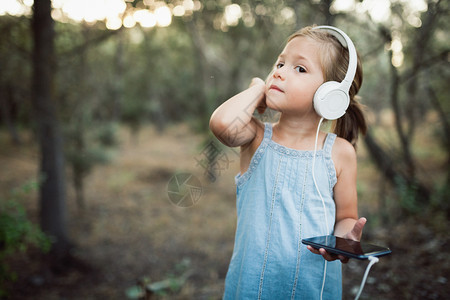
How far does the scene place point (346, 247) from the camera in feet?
3.91

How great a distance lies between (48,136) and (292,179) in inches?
183

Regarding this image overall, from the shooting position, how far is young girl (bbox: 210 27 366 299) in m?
1.33

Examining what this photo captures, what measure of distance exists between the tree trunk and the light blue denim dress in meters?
4.36

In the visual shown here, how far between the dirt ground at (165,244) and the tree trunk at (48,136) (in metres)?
0.68

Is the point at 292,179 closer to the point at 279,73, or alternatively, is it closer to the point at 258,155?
the point at 258,155

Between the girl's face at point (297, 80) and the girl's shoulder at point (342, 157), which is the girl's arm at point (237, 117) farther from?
the girl's shoulder at point (342, 157)

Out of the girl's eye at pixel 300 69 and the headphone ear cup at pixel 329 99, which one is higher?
the girl's eye at pixel 300 69

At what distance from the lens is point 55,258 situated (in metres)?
5.29

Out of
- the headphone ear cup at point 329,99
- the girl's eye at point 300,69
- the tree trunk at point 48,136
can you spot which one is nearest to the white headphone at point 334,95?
the headphone ear cup at point 329,99

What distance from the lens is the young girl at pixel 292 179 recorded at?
1.33m

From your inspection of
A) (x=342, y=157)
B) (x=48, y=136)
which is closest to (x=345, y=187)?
(x=342, y=157)

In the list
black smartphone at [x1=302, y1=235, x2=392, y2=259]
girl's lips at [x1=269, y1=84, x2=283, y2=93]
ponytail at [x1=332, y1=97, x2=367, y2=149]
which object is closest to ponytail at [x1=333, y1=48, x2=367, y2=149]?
ponytail at [x1=332, y1=97, x2=367, y2=149]

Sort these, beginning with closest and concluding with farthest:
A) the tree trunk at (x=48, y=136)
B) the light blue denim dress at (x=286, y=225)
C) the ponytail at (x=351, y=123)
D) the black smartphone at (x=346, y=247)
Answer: the black smartphone at (x=346, y=247)
the light blue denim dress at (x=286, y=225)
the ponytail at (x=351, y=123)
the tree trunk at (x=48, y=136)

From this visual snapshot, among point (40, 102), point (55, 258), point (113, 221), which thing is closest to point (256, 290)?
point (40, 102)
